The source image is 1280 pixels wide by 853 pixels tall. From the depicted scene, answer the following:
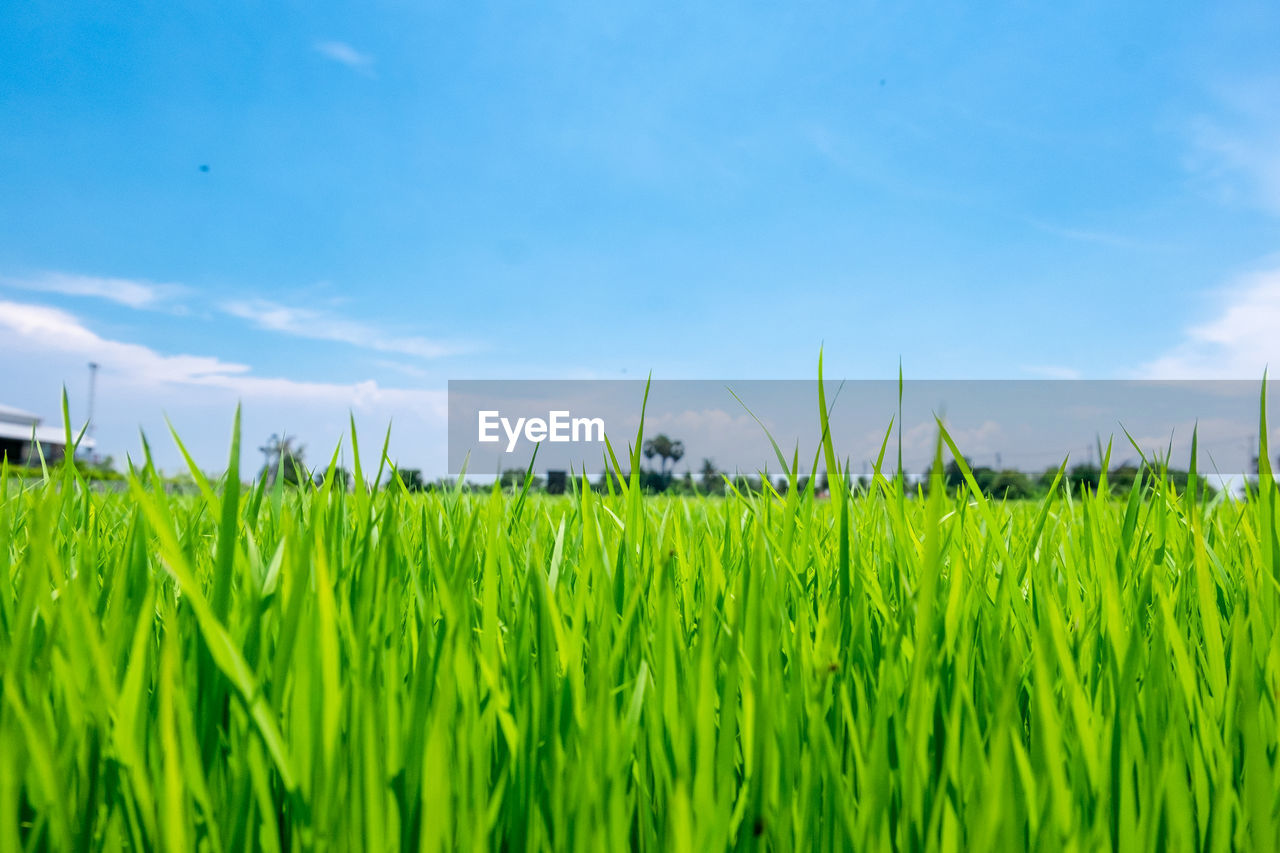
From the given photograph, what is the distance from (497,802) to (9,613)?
58cm

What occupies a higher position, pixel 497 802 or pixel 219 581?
pixel 219 581

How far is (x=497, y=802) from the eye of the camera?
462mm

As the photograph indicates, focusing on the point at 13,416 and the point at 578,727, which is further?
the point at 13,416

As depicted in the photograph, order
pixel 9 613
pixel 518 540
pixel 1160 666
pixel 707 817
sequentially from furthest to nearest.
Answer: pixel 518 540 → pixel 9 613 → pixel 1160 666 → pixel 707 817

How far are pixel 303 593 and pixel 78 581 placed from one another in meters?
0.18

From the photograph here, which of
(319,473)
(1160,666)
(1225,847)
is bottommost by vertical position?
(1225,847)

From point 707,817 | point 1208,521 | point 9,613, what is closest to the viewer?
point 707,817

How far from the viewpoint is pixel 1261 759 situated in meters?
0.49

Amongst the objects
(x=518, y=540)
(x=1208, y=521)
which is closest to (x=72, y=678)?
(x=518, y=540)

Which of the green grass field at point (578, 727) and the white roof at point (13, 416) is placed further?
the white roof at point (13, 416)

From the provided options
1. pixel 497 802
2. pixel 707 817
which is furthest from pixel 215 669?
pixel 707 817

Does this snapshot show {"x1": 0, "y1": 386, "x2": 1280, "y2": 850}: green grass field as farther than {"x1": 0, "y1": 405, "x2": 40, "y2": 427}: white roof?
No

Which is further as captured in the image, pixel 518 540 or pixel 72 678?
pixel 518 540

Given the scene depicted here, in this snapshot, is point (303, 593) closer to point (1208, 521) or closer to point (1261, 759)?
point (1261, 759)
